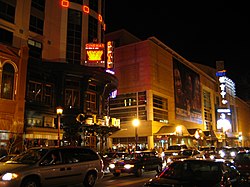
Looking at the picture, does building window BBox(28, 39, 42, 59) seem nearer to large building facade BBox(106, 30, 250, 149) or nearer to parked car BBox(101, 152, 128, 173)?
parked car BBox(101, 152, 128, 173)

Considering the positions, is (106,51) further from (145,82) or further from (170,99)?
(170,99)

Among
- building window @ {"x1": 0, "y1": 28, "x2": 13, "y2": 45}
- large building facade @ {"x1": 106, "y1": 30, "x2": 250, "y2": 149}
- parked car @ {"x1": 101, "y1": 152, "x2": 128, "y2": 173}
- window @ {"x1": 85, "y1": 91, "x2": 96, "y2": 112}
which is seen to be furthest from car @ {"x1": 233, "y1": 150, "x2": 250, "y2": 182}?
large building facade @ {"x1": 106, "y1": 30, "x2": 250, "y2": 149}

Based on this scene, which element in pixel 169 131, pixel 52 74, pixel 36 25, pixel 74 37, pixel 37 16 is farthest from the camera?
pixel 169 131

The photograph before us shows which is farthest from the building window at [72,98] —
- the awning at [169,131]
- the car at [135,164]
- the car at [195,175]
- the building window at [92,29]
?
the car at [195,175]

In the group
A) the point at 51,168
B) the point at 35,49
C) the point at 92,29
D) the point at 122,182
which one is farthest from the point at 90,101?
the point at 51,168

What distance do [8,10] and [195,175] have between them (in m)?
28.2

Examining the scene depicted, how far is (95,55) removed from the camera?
35938 millimetres

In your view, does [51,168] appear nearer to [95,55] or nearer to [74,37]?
[95,55]

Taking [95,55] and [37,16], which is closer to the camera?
[37,16]

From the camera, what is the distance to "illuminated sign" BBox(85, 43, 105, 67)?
118 feet

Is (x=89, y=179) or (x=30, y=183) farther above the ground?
(x=30, y=183)

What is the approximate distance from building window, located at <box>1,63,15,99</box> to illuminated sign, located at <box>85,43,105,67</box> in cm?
1039

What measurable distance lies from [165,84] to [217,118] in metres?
38.5

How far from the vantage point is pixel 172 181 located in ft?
23.8
